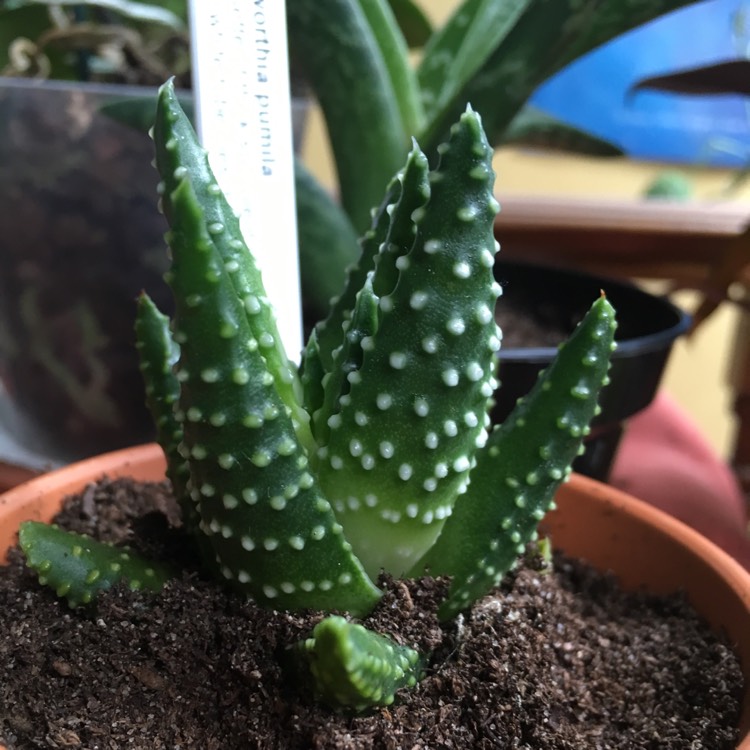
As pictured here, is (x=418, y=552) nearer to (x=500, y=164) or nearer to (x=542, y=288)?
(x=542, y=288)

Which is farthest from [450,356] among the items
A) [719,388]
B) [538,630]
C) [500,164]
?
[719,388]

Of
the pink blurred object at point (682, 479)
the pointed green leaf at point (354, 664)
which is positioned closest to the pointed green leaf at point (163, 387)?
the pointed green leaf at point (354, 664)

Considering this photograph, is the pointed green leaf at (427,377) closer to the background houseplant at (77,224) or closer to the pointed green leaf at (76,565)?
the pointed green leaf at (76,565)

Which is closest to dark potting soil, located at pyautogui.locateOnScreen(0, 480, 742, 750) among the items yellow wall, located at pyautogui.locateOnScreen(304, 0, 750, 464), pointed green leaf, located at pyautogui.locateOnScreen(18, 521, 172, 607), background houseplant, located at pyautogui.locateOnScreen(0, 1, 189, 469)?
pointed green leaf, located at pyautogui.locateOnScreen(18, 521, 172, 607)

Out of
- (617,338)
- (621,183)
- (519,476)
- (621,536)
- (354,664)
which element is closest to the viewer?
(354,664)

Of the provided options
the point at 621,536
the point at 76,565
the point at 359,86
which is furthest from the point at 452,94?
the point at 76,565

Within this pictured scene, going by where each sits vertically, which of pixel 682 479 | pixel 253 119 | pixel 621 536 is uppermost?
pixel 253 119

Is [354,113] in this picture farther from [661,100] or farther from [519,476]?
[661,100]
